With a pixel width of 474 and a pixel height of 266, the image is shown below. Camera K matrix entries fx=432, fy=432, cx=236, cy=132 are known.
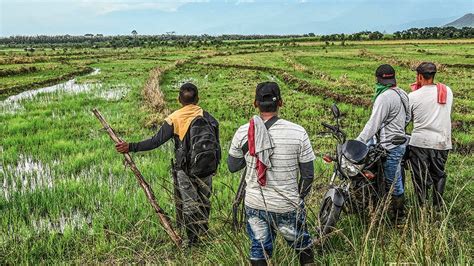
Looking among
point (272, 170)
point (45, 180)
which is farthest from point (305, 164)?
point (45, 180)

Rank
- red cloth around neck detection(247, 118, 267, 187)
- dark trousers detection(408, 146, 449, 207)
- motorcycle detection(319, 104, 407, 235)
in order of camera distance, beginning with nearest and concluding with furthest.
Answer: red cloth around neck detection(247, 118, 267, 187)
motorcycle detection(319, 104, 407, 235)
dark trousers detection(408, 146, 449, 207)

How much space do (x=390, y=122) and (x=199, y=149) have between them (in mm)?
1940

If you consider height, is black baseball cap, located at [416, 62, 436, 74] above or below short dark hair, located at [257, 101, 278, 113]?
above

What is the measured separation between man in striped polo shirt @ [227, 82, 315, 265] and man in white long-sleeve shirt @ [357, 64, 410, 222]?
1.43m

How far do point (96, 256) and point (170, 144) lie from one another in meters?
5.09

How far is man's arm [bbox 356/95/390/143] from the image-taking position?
421 cm

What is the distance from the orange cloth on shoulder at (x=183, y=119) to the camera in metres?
4.18

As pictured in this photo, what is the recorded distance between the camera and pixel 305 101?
13.7 metres

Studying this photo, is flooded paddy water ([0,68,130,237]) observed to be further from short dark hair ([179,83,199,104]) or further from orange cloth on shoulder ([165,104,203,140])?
short dark hair ([179,83,199,104])

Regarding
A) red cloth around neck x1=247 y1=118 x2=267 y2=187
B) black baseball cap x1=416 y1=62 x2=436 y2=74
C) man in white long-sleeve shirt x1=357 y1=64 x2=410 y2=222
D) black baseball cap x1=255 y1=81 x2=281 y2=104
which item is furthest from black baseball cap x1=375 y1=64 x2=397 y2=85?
red cloth around neck x1=247 y1=118 x2=267 y2=187

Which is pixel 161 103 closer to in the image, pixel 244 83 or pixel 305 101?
pixel 305 101

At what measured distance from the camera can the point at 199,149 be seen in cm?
411

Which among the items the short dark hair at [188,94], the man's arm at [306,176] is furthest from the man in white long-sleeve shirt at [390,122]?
the short dark hair at [188,94]

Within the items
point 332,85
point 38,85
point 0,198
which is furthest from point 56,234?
point 38,85
